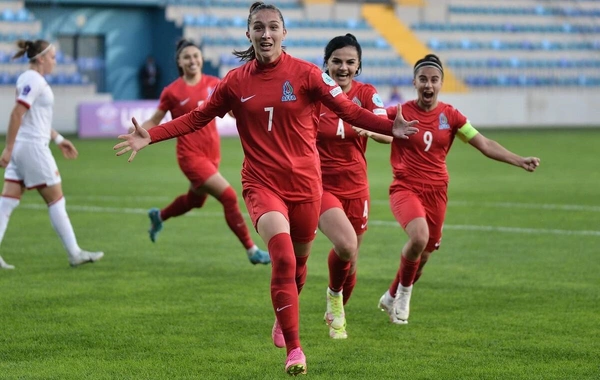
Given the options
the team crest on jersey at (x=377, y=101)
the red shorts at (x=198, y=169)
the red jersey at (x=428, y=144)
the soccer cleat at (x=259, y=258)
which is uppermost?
the team crest on jersey at (x=377, y=101)

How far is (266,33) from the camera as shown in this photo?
6.05m

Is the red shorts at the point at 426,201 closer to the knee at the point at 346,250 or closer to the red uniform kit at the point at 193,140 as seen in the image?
the knee at the point at 346,250

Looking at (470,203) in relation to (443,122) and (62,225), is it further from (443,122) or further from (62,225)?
(443,122)

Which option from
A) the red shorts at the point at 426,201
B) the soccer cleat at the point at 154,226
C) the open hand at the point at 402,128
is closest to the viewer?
the open hand at the point at 402,128

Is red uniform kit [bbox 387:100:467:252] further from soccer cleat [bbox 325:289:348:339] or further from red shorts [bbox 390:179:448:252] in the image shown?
soccer cleat [bbox 325:289:348:339]

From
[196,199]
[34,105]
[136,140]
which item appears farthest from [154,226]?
[136,140]

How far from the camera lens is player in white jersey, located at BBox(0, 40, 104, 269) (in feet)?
31.3

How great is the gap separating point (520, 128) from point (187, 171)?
2488 centimetres

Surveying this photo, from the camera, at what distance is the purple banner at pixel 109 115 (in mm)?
28094

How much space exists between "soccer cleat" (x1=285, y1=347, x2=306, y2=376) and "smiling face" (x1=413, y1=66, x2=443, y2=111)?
266 cm

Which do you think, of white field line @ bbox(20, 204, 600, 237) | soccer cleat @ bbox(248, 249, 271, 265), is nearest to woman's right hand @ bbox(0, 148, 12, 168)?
soccer cleat @ bbox(248, 249, 271, 265)

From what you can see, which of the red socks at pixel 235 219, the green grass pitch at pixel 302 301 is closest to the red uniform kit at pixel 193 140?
the red socks at pixel 235 219

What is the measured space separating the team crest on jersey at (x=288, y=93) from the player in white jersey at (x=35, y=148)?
4122mm

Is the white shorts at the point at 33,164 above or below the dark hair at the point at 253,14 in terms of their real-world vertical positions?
below
